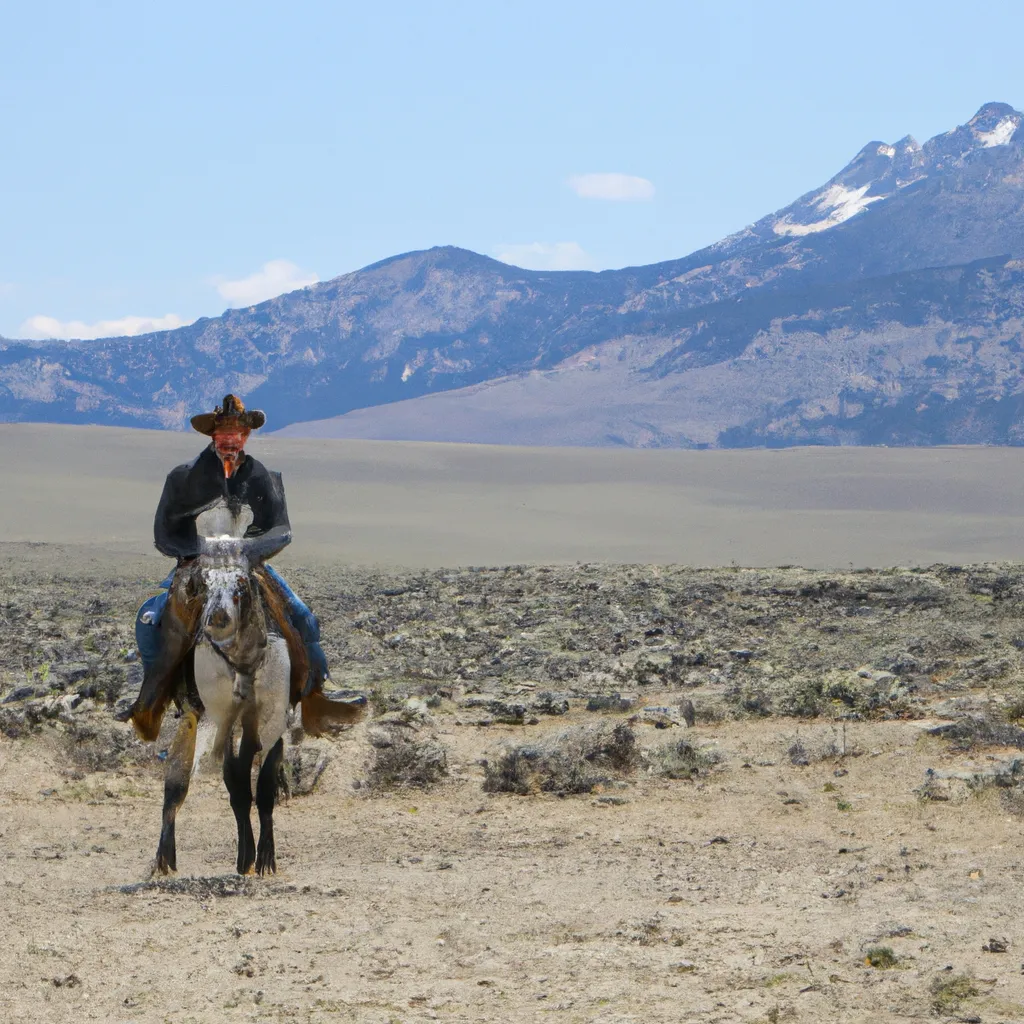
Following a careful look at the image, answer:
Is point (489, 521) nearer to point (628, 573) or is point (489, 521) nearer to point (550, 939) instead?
point (628, 573)

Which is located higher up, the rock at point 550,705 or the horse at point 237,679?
the horse at point 237,679

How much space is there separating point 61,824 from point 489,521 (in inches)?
1665

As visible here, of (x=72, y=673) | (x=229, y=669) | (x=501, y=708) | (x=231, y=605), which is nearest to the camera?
(x=231, y=605)

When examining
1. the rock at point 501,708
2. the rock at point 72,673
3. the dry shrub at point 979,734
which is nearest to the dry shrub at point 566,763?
the rock at point 501,708

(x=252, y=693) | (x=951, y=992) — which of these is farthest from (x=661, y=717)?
(x=951, y=992)

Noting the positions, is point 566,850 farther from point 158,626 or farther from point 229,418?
point 229,418

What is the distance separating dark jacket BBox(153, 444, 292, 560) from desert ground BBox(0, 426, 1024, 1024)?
1.30 metres

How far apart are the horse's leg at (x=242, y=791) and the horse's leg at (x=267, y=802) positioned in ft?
0.20

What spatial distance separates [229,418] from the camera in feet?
26.3

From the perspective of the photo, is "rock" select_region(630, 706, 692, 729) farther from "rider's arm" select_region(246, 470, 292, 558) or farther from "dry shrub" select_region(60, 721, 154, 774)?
"rider's arm" select_region(246, 470, 292, 558)

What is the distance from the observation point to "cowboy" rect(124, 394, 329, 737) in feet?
25.9

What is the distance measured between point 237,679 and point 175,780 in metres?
0.85

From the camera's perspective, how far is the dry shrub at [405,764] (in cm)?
1073

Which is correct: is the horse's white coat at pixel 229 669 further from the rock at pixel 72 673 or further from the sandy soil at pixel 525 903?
the rock at pixel 72 673
